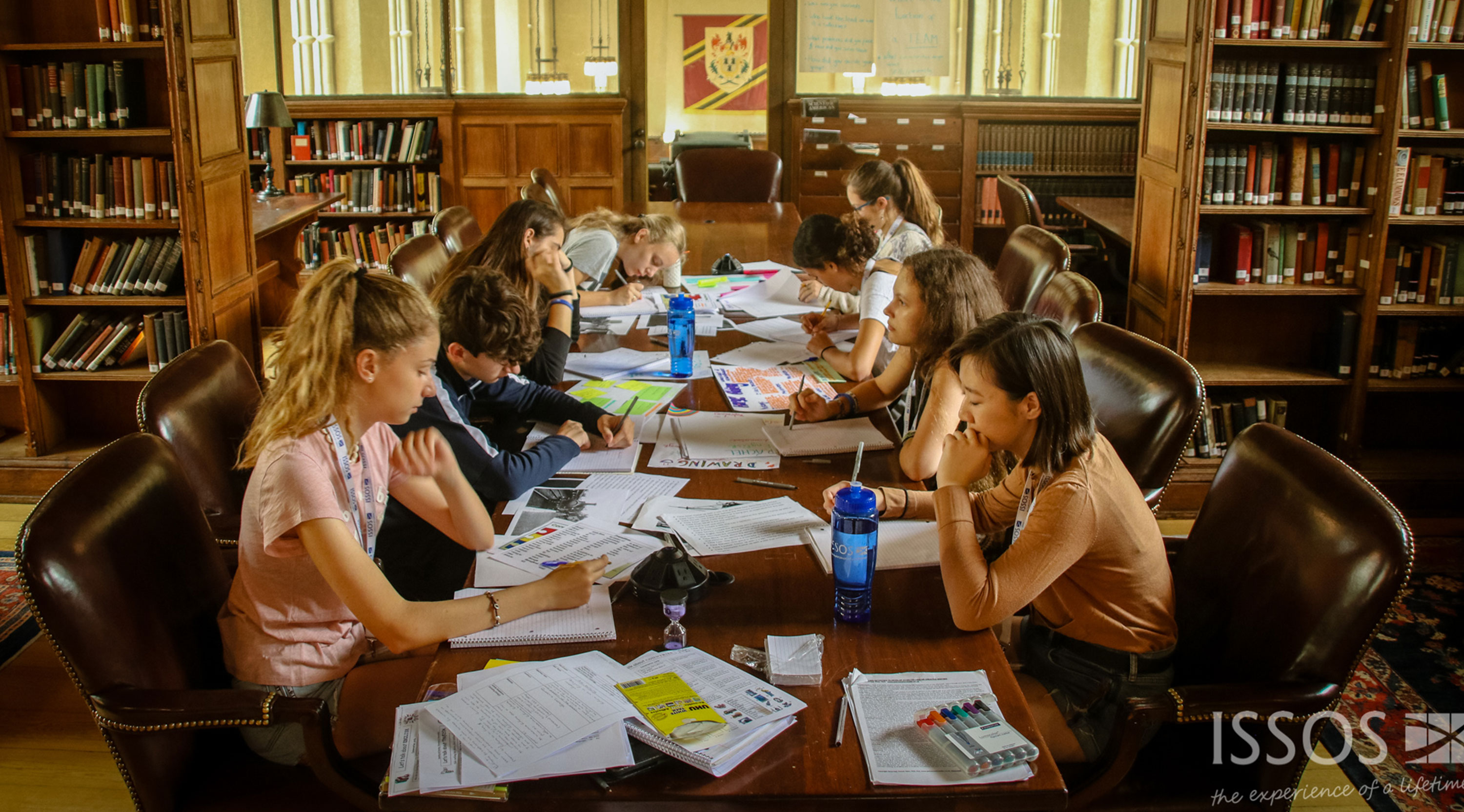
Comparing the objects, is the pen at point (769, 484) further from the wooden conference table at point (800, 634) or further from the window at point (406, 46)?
the window at point (406, 46)

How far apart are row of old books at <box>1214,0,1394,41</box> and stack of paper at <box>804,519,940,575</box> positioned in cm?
264

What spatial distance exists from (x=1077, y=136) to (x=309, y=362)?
6.46 metres

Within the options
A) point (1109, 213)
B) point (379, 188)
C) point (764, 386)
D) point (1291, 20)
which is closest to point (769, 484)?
point (764, 386)

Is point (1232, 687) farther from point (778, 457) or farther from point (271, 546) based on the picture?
point (271, 546)

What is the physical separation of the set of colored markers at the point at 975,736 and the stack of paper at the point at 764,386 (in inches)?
48.6

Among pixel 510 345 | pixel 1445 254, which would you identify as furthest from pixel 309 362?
pixel 1445 254

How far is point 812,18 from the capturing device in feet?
24.2

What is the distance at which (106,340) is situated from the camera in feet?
13.5

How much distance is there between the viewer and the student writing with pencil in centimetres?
165

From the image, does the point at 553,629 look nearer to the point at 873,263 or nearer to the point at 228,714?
the point at 228,714

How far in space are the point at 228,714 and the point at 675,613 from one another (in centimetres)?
59

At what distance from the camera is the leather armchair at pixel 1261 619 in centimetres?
147

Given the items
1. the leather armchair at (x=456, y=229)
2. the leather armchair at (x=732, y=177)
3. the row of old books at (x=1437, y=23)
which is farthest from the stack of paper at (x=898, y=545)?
the leather armchair at (x=732, y=177)

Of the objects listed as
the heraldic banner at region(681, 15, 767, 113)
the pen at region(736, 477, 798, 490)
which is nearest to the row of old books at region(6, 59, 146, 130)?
the pen at region(736, 477, 798, 490)
